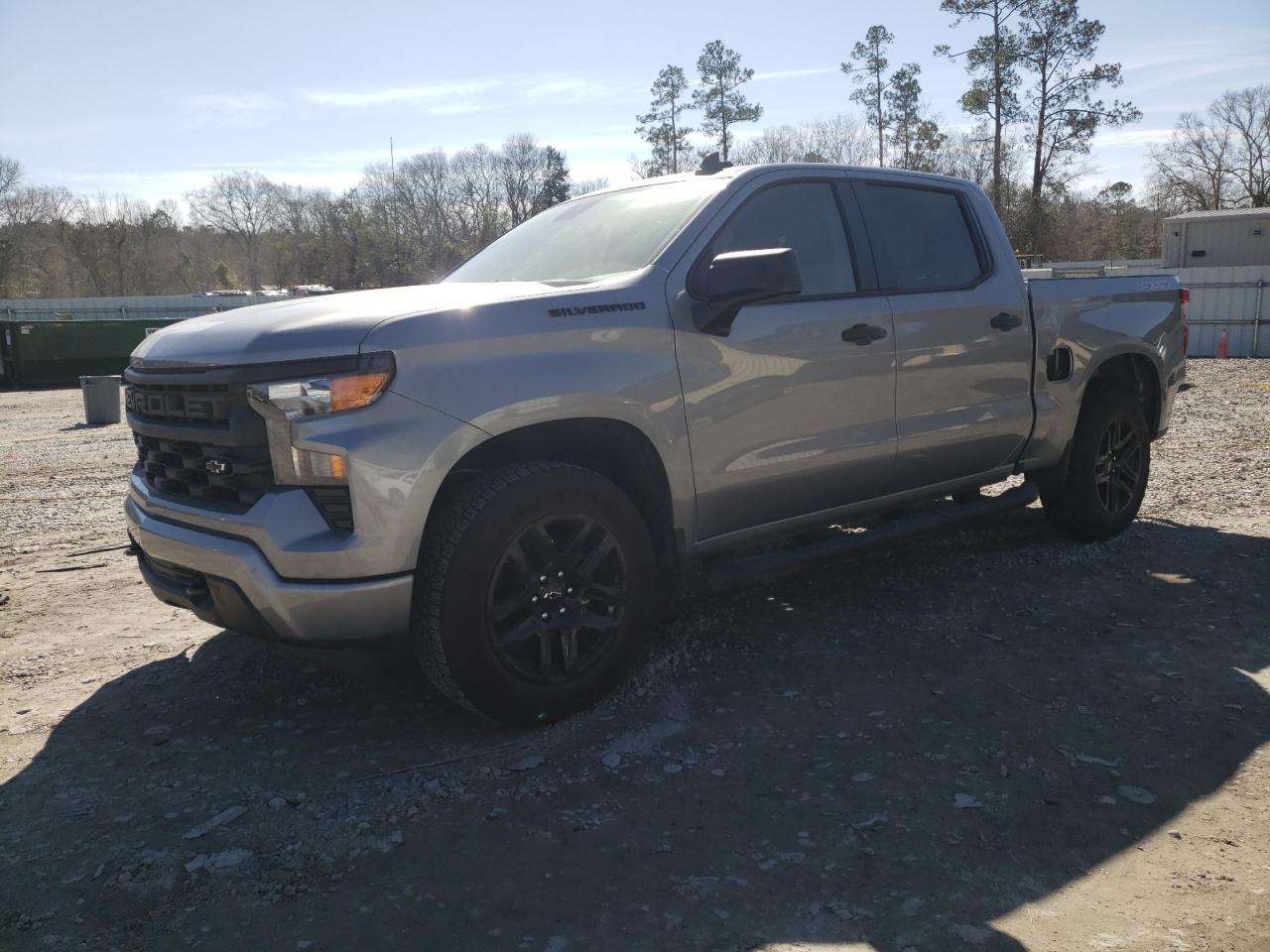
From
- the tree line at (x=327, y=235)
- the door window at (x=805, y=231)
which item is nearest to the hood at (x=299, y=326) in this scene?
the door window at (x=805, y=231)

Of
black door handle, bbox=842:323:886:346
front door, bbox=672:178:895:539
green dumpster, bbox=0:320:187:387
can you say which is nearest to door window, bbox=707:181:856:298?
front door, bbox=672:178:895:539

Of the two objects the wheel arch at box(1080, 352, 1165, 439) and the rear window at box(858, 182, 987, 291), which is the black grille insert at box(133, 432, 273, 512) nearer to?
the rear window at box(858, 182, 987, 291)

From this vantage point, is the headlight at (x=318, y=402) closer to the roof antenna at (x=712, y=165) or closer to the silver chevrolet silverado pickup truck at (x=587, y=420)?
the silver chevrolet silverado pickup truck at (x=587, y=420)

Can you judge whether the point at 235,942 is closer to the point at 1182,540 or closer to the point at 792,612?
the point at 792,612

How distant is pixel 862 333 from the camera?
13.6 ft

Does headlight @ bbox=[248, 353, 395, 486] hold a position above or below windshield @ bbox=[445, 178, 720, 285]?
below

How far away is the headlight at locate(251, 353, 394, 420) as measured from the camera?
2916 mm

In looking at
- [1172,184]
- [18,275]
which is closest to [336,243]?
[18,275]

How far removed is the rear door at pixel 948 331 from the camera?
4.42m

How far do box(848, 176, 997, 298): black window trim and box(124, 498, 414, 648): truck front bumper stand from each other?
102 inches

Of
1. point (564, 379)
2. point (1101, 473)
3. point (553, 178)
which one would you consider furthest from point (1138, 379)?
point (553, 178)

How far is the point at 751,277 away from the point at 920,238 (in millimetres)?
1614

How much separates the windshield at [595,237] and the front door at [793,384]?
0.22m

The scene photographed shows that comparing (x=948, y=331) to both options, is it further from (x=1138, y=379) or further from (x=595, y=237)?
(x=1138, y=379)
